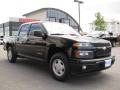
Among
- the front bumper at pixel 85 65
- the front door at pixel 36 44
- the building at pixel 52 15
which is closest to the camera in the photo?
the front bumper at pixel 85 65

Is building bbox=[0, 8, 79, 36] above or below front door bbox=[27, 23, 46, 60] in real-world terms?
above

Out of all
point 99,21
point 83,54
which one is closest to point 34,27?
point 83,54

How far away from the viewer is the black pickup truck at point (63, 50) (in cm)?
495

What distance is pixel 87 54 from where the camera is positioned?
16.3 ft

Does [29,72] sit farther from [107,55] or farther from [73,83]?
[107,55]

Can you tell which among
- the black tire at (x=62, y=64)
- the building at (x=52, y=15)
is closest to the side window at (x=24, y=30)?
the black tire at (x=62, y=64)

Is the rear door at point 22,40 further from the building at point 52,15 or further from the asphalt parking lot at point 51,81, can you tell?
the building at point 52,15

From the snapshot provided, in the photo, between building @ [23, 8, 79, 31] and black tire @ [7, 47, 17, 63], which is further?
building @ [23, 8, 79, 31]

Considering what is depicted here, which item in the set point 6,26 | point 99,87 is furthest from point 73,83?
point 6,26

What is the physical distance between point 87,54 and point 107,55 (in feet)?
3.08

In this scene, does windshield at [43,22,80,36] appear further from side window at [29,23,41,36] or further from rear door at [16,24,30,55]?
rear door at [16,24,30,55]

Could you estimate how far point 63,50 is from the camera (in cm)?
529

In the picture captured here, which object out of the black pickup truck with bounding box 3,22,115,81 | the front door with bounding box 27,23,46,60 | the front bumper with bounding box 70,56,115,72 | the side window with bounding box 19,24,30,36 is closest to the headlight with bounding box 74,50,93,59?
the black pickup truck with bounding box 3,22,115,81

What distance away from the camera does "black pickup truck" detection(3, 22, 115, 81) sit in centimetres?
495
